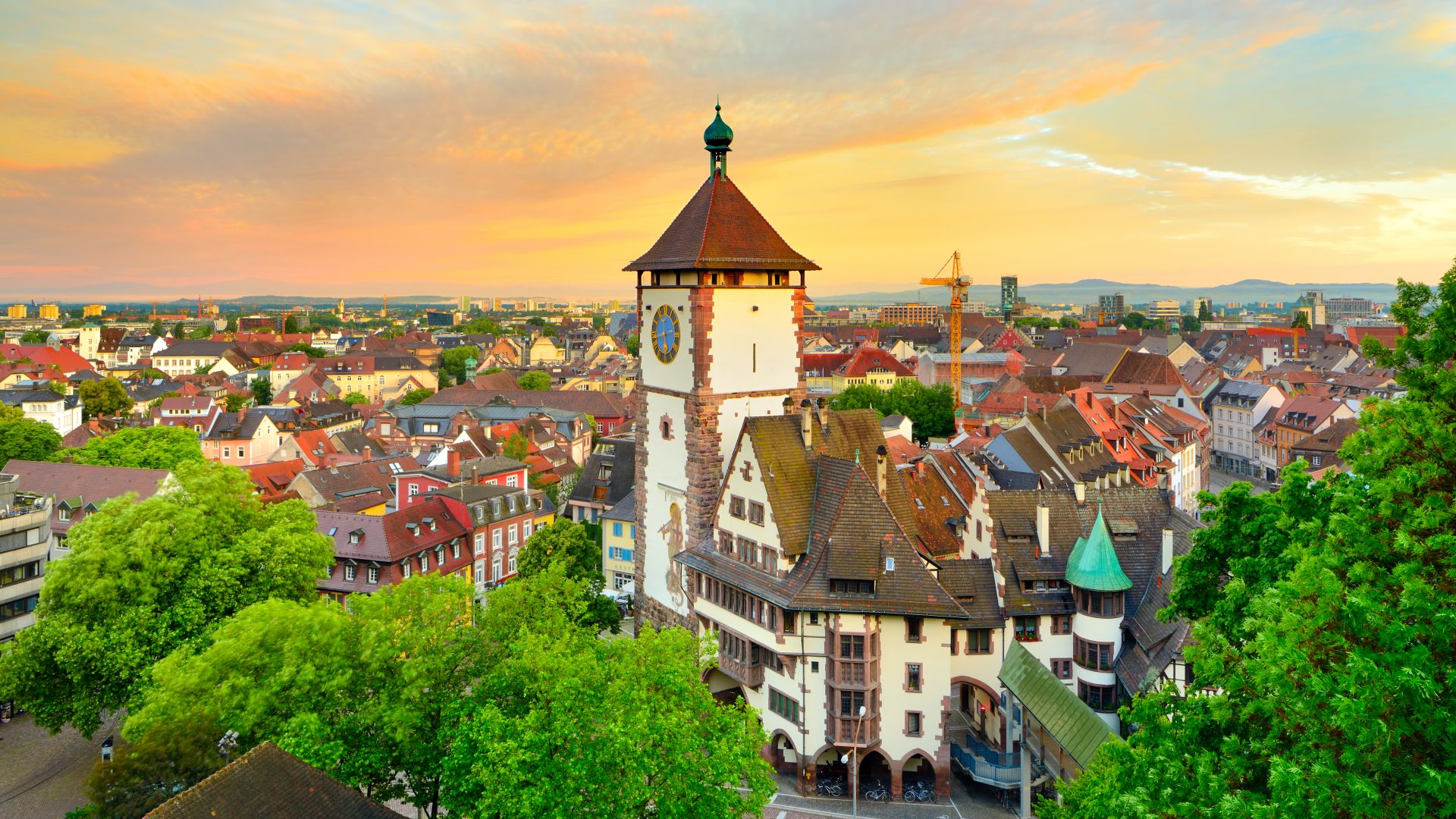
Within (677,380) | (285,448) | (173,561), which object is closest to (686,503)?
(677,380)

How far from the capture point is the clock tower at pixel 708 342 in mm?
40188

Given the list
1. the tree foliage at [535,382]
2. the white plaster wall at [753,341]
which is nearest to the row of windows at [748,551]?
the white plaster wall at [753,341]

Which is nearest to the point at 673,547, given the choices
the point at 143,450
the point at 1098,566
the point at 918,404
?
the point at 1098,566

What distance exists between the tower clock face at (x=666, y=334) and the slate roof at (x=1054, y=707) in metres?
18.3

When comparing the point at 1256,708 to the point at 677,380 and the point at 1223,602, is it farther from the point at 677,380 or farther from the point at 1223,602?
the point at 677,380

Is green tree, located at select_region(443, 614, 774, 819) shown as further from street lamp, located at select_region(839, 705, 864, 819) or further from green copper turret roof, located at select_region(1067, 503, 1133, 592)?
green copper turret roof, located at select_region(1067, 503, 1133, 592)

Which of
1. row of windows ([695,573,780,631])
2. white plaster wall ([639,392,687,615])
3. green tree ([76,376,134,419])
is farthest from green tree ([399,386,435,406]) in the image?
row of windows ([695,573,780,631])

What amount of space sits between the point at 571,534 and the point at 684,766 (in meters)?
30.0

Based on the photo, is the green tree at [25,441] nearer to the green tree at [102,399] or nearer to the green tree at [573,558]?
the green tree at [102,399]

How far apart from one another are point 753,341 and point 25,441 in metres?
75.0

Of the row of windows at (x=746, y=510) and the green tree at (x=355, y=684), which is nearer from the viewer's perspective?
the green tree at (x=355, y=684)

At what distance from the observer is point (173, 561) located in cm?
3809

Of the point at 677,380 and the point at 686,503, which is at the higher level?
the point at 677,380

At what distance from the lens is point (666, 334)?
4219cm
